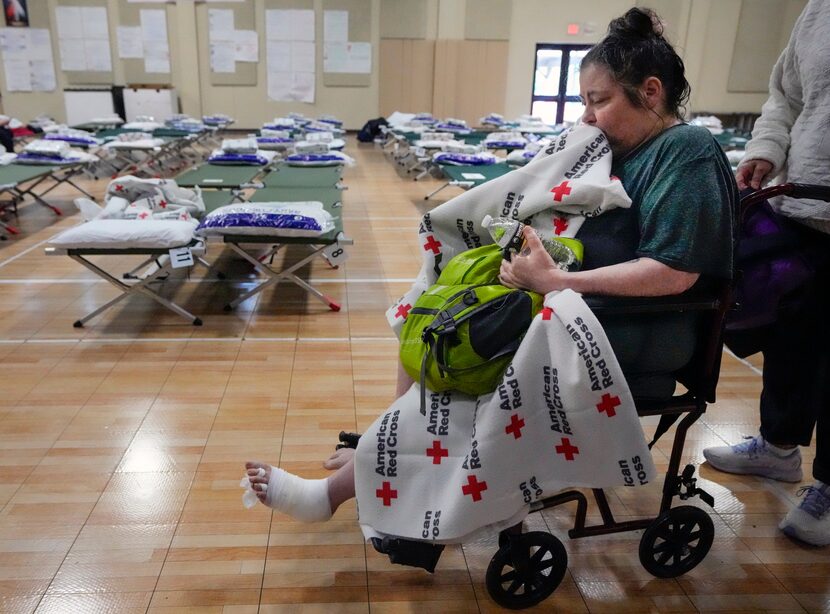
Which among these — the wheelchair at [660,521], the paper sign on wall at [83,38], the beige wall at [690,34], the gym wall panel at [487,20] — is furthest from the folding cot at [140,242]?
the beige wall at [690,34]

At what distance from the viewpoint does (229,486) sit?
2.06 m

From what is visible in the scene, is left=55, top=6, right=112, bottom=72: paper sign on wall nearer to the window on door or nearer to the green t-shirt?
the window on door

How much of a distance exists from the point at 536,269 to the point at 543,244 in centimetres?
7

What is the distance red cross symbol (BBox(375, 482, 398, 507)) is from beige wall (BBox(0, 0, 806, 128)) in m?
13.1

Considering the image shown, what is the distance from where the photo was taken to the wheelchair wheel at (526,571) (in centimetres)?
153

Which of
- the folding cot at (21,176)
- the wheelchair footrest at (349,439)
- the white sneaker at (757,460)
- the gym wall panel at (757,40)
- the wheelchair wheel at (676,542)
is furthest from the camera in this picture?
the gym wall panel at (757,40)

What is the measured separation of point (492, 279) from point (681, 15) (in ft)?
46.0

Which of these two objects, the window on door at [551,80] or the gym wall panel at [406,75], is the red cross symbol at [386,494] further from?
the gym wall panel at [406,75]

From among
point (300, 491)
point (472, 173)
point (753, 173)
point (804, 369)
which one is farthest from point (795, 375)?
point (472, 173)

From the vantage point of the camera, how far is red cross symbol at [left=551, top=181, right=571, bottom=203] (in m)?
1.48

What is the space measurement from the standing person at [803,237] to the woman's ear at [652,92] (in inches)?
19.4

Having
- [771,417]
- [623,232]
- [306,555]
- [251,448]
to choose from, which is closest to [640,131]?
[623,232]

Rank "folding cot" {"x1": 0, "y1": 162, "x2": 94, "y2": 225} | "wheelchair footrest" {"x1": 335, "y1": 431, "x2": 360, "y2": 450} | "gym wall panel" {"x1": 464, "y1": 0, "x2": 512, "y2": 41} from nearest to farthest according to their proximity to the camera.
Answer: "wheelchair footrest" {"x1": 335, "y1": 431, "x2": 360, "y2": 450}
"folding cot" {"x1": 0, "y1": 162, "x2": 94, "y2": 225}
"gym wall panel" {"x1": 464, "y1": 0, "x2": 512, "y2": 41}

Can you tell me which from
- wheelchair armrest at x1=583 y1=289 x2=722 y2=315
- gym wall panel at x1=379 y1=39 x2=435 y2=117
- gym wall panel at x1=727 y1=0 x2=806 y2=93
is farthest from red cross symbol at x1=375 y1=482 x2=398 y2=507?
gym wall panel at x1=727 y1=0 x2=806 y2=93
